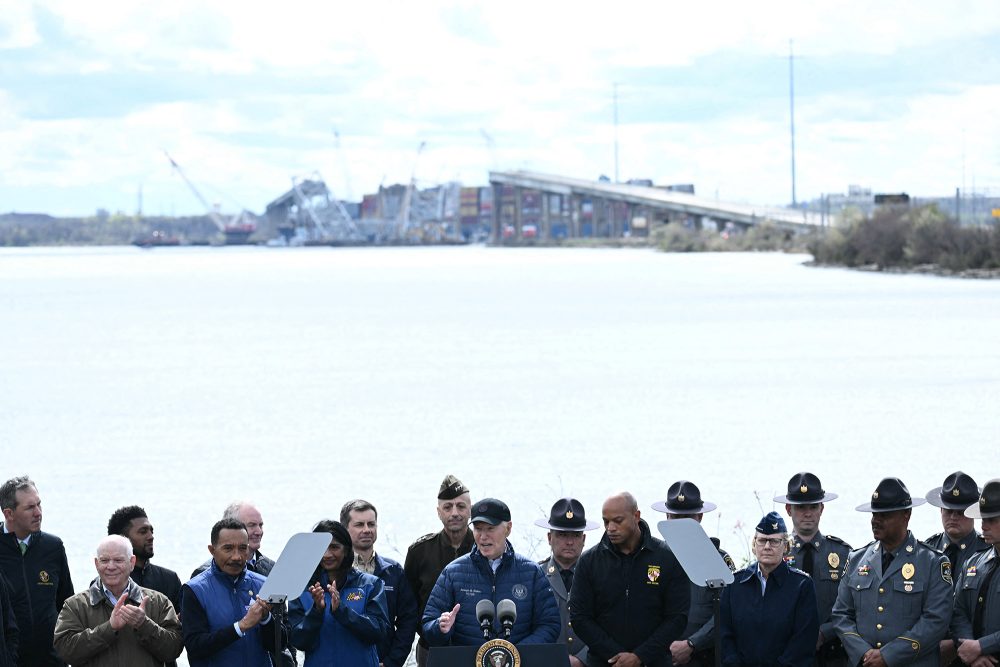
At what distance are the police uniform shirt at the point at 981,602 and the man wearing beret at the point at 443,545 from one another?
8.55 feet

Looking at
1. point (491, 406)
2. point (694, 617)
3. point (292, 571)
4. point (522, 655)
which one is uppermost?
point (292, 571)

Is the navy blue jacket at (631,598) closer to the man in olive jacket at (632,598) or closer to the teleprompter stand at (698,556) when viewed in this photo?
the man in olive jacket at (632,598)

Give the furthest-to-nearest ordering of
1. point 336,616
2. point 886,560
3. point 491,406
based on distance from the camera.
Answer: point 491,406 → point 886,560 → point 336,616

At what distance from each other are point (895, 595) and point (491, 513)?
6.62 feet

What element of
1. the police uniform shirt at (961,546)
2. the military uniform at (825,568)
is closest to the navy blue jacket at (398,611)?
the military uniform at (825,568)

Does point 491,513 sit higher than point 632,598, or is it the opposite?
point 491,513

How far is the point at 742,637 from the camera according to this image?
7.33m

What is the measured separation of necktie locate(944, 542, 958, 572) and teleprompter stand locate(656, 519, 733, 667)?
2.06 m

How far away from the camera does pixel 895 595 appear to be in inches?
285

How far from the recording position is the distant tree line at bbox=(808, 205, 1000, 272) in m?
102

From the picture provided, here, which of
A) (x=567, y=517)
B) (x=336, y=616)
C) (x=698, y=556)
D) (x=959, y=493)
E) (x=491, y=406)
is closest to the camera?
(x=698, y=556)

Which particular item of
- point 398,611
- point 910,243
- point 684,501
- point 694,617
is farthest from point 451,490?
point 910,243

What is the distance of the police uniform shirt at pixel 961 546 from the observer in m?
7.75

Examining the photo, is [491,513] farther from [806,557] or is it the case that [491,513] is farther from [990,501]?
[990,501]
